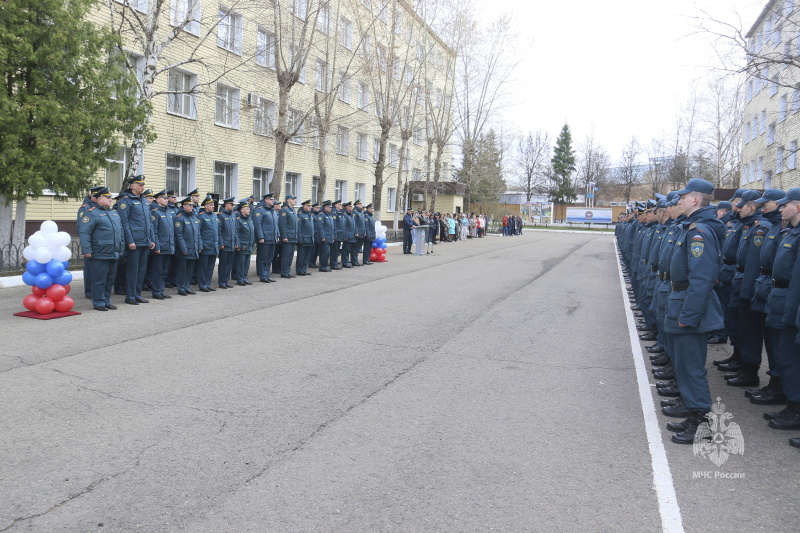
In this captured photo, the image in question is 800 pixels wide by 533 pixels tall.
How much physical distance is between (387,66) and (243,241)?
1863 centimetres

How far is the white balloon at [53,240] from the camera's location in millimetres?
9453

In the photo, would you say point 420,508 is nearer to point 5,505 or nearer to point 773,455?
point 5,505

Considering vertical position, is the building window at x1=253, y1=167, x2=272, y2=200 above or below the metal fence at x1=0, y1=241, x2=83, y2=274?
above

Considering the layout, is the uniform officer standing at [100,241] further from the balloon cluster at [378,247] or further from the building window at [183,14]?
the building window at [183,14]

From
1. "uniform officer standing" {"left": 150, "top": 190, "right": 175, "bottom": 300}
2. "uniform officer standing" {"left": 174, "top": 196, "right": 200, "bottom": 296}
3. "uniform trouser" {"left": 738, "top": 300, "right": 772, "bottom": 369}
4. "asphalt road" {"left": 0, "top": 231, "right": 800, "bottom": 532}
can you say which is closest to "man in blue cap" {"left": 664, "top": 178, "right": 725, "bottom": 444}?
"asphalt road" {"left": 0, "top": 231, "right": 800, "bottom": 532}

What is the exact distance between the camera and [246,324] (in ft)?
29.5

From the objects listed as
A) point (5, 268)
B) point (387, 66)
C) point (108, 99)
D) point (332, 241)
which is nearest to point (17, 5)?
point (108, 99)

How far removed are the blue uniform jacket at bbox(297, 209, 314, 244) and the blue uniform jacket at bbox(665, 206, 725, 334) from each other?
40.1 feet

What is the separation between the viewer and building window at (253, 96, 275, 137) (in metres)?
26.9

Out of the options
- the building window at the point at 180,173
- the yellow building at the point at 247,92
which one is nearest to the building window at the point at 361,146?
the yellow building at the point at 247,92

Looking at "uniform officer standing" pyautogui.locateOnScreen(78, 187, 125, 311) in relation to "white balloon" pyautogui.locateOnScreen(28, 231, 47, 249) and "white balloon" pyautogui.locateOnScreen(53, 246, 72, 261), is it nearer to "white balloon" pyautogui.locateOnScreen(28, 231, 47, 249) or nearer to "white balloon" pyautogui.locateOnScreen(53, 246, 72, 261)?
"white balloon" pyautogui.locateOnScreen(53, 246, 72, 261)

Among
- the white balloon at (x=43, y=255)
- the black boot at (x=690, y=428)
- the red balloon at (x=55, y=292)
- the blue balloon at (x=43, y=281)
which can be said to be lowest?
the black boot at (x=690, y=428)

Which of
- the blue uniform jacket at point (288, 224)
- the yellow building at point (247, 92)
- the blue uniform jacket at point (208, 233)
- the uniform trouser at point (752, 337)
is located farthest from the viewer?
the yellow building at point (247, 92)

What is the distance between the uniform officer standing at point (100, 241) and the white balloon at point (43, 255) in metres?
0.49
